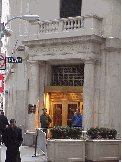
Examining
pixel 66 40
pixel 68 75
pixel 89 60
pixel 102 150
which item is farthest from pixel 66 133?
pixel 68 75

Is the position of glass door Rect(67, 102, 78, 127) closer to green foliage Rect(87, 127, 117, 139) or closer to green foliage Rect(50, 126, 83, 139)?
green foliage Rect(87, 127, 117, 139)

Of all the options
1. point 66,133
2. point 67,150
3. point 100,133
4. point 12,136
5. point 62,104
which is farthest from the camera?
point 62,104

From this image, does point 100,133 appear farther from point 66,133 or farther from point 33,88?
point 33,88

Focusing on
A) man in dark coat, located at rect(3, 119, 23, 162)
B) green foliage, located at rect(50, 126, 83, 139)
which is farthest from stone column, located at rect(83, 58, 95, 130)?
man in dark coat, located at rect(3, 119, 23, 162)

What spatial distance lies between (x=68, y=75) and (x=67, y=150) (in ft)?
24.5

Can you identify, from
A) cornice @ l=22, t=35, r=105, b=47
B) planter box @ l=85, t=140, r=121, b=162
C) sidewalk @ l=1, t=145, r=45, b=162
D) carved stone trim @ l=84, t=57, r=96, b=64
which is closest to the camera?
planter box @ l=85, t=140, r=121, b=162

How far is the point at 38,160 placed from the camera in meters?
15.3

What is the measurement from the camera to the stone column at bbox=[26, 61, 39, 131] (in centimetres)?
2042

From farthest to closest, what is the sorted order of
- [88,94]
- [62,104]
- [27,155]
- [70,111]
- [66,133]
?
[62,104], [70,111], [88,94], [27,155], [66,133]

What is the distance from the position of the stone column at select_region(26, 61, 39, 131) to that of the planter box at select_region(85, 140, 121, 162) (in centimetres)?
643

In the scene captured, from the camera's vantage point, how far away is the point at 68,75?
21.1 meters

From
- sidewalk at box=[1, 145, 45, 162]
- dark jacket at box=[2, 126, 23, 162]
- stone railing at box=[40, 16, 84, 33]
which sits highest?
stone railing at box=[40, 16, 84, 33]

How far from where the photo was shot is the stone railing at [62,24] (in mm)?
19594

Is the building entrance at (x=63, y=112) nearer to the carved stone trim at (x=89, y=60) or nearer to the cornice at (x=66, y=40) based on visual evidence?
the carved stone trim at (x=89, y=60)
